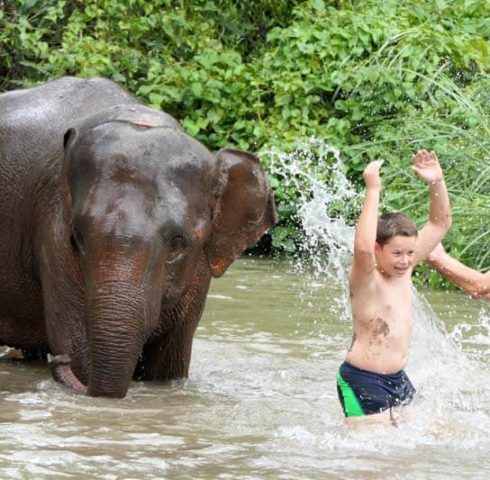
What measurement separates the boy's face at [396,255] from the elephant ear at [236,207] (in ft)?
3.83

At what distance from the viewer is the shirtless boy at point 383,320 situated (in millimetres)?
6723

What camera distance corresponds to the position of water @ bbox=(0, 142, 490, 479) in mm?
6004

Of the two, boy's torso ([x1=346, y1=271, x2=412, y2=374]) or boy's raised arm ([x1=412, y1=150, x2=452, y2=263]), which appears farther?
boy's raised arm ([x1=412, y1=150, x2=452, y2=263])

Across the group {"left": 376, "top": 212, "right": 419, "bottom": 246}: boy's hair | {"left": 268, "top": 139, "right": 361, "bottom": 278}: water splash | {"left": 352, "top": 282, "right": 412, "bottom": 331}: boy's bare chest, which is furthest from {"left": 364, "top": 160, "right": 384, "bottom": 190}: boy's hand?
{"left": 268, "top": 139, "right": 361, "bottom": 278}: water splash

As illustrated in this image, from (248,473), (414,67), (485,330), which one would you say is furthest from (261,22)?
(248,473)

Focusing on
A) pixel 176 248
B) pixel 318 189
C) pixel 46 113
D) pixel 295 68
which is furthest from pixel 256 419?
pixel 295 68

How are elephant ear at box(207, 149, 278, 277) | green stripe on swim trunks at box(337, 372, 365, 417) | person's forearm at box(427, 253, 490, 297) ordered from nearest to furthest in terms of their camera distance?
1. green stripe on swim trunks at box(337, 372, 365, 417)
2. person's forearm at box(427, 253, 490, 297)
3. elephant ear at box(207, 149, 278, 277)

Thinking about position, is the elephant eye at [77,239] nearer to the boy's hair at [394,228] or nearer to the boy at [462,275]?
the boy's hair at [394,228]

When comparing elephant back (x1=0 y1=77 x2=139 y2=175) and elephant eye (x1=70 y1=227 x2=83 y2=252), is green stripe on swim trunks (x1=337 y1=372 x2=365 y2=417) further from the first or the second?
elephant back (x1=0 y1=77 x2=139 y2=175)

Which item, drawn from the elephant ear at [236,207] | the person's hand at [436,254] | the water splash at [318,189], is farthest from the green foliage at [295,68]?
the person's hand at [436,254]

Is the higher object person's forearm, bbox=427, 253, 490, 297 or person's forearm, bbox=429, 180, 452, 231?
person's forearm, bbox=429, 180, 452, 231

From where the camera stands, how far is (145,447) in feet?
20.7

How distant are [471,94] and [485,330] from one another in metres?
3.15

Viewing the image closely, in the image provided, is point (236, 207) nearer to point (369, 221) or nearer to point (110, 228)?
point (110, 228)
